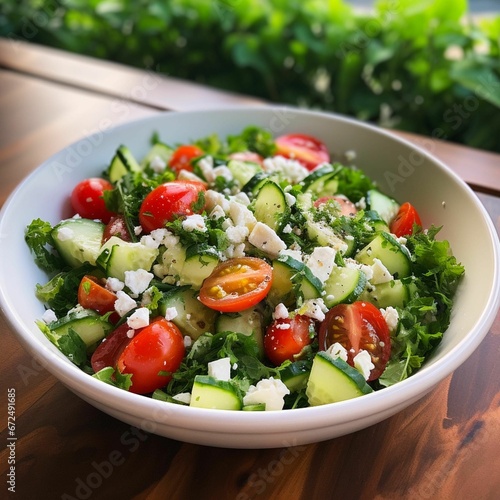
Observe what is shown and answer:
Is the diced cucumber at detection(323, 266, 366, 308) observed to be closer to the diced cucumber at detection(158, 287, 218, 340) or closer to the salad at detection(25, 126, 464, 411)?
the salad at detection(25, 126, 464, 411)

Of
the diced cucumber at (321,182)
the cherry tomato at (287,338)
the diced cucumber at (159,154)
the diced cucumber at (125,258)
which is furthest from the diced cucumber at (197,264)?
the diced cucumber at (159,154)

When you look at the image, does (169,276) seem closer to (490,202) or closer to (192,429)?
(192,429)

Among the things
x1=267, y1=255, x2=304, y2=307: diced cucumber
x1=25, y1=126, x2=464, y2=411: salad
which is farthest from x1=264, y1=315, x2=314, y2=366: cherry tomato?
x1=267, y1=255, x2=304, y2=307: diced cucumber

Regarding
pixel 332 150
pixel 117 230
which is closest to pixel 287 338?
pixel 117 230

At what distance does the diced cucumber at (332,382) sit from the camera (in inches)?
55.1

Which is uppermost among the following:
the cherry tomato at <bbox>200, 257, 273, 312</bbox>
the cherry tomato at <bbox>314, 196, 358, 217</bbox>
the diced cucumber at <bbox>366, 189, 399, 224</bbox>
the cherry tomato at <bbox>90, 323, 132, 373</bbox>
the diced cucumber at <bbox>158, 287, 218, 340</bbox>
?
the diced cucumber at <bbox>366, 189, 399, 224</bbox>

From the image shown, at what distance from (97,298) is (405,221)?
100 cm

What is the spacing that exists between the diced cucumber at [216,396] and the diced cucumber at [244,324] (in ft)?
0.74

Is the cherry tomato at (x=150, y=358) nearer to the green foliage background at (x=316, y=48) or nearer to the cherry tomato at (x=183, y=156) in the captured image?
the cherry tomato at (x=183, y=156)

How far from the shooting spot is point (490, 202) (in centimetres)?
241

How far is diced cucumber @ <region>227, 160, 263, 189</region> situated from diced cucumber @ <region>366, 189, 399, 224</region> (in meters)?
0.38

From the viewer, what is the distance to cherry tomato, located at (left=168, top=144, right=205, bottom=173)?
231 centimetres

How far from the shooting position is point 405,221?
203 cm

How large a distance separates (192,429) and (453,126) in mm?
2943
